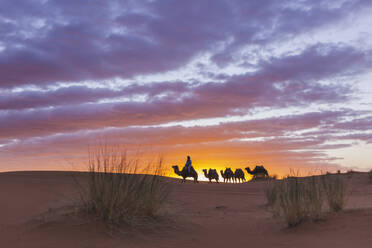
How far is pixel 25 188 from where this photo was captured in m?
10.0

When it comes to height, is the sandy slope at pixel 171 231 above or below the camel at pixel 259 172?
below

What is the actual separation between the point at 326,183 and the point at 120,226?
15.8 ft

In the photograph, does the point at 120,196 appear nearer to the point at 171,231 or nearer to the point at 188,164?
the point at 171,231

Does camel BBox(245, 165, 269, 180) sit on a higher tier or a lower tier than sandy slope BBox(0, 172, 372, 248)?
higher

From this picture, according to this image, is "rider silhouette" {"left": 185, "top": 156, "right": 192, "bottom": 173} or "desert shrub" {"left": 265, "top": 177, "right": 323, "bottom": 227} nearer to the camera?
"desert shrub" {"left": 265, "top": 177, "right": 323, "bottom": 227}

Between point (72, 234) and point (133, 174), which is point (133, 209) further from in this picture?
point (72, 234)

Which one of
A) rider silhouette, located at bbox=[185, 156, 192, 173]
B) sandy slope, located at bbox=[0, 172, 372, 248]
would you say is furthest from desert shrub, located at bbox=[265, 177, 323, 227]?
rider silhouette, located at bbox=[185, 156, 192, 173]

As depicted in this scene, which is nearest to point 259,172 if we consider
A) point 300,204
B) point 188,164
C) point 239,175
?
point 239,175

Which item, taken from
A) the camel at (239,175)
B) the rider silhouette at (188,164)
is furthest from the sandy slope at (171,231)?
the camel at (239,175)

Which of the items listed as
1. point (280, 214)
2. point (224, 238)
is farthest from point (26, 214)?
point (280, 214)

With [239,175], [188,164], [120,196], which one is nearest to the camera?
[120,196]

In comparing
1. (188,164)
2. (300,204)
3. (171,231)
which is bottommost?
(171,231)

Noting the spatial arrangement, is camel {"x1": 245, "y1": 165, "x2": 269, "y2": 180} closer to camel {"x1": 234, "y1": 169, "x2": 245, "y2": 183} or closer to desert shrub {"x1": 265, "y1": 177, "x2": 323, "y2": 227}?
camel {"x1": 234, "y1": 169, "x2": 245, "y2": 183}

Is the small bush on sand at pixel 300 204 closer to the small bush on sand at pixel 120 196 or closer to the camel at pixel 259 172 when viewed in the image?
the small bush on sand at pixel 120 196
